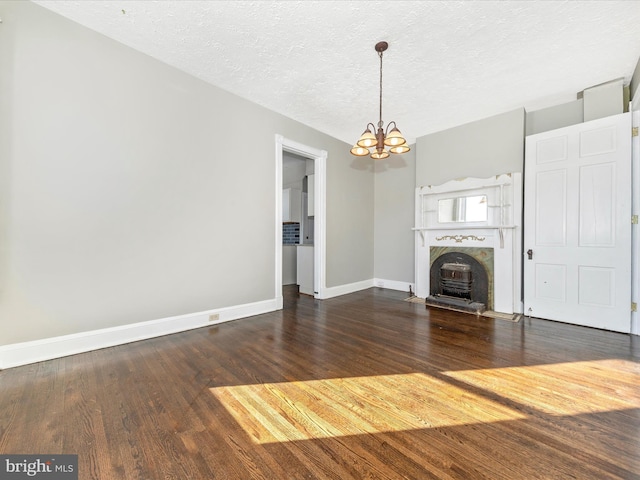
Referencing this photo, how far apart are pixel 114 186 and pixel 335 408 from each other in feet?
9.29

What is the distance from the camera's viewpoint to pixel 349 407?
1674 millimetres

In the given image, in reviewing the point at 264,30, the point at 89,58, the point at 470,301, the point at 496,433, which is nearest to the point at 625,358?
the point at 470,301

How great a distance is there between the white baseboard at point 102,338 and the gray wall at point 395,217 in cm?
334

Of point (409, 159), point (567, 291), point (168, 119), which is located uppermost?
point (409, 159)

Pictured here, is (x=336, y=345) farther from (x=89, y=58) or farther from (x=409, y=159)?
(x=409, y=159)

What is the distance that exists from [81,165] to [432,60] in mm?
3709

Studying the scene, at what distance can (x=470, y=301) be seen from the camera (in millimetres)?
4035

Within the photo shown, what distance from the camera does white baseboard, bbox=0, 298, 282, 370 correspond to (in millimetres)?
2133

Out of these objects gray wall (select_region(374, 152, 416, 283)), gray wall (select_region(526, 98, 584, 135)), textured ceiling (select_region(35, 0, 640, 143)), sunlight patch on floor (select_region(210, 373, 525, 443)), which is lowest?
sunlight patch on floor (select_region(210, 373, 525, 443))

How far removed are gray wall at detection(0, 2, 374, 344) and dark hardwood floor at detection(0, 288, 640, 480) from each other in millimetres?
557

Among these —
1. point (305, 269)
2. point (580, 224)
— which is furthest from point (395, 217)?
point (580, 224)

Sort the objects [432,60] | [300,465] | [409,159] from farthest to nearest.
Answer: [409,159] → [432,60] → [300,465]
